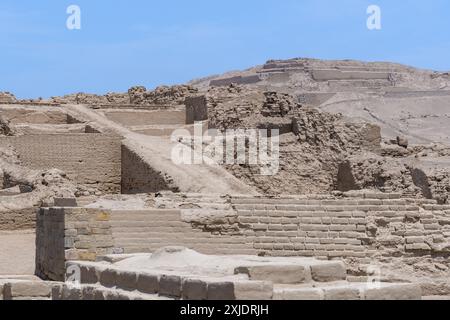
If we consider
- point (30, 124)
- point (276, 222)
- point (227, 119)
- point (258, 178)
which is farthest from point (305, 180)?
point (276, 222)

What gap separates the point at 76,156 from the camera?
911 inches

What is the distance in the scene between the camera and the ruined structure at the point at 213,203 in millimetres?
7840

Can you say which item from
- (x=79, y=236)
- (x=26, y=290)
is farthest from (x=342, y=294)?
(x=79, y=236)

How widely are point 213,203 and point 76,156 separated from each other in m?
8.87

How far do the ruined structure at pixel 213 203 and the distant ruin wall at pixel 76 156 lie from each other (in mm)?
26

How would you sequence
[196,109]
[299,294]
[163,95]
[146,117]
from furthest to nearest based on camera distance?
1. [163,95]
2. [146,117]
3. [196,109]
4. [299,294]

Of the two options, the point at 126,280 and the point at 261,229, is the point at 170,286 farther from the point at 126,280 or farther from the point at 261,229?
the point at 261,229

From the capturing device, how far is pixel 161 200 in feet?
49.0

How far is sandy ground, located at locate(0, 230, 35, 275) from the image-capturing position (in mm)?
15227

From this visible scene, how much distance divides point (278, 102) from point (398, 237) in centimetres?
1291

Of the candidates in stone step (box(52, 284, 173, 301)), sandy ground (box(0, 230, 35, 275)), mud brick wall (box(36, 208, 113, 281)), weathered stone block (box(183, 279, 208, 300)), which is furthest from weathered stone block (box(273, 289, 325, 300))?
sandy ground (box(0, 230, 35, 275))

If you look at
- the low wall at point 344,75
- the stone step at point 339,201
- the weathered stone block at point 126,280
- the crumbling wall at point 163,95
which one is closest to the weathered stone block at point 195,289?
the weathered stone block at point 126,280

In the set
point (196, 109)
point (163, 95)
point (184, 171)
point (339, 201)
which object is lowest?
point (339, 201)

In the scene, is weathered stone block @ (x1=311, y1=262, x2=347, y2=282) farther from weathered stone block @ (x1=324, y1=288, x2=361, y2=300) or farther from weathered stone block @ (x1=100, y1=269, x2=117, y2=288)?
weathered stone block @ (x1=100, y1=269, x2=117, y2=288)
